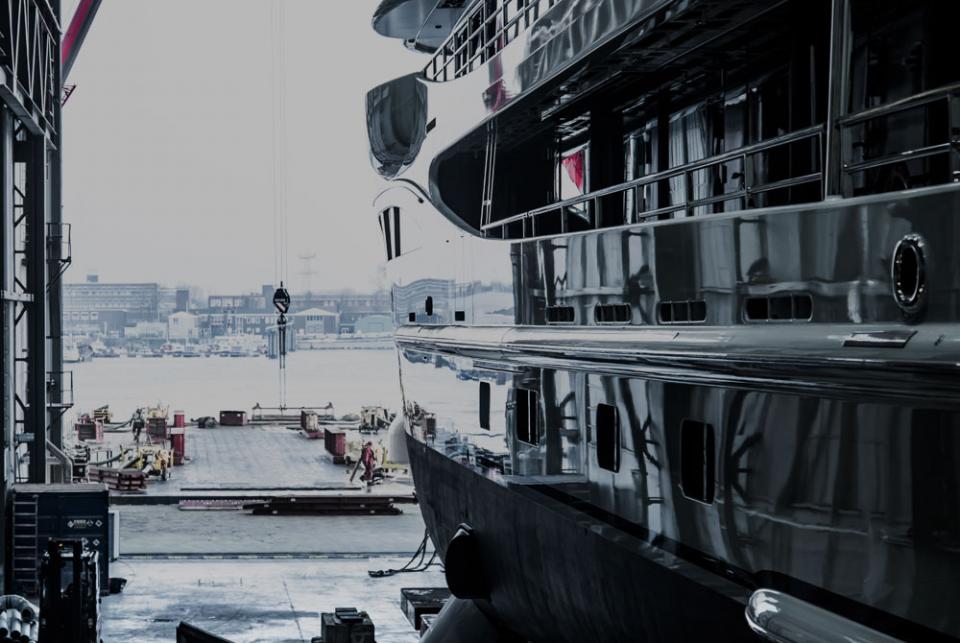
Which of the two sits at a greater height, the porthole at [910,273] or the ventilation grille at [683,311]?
the porthole at [910,273]

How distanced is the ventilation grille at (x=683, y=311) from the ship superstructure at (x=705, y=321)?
0.01 metres

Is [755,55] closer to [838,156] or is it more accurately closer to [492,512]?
[838,156]

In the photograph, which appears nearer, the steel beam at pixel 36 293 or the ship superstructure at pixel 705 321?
the ship superstructure at pixel 705 321

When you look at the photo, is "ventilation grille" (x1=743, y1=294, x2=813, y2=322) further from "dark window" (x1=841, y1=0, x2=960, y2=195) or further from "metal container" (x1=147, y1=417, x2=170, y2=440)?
"metal container" (x1=147, y1=417, x2=170, y2=440)

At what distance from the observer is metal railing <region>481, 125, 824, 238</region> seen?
3.55 meters

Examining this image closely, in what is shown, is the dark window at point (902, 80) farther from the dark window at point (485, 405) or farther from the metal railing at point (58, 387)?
the metal railing at point (58, 387)

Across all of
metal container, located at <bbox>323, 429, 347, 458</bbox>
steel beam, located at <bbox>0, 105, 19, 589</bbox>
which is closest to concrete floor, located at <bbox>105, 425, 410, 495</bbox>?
metal container, located at <bbox>323, 429, 347, 458</bbox>

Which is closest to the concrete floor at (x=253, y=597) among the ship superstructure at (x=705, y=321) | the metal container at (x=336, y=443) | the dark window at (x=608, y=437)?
the ship superstructure at (x=705, y=321)

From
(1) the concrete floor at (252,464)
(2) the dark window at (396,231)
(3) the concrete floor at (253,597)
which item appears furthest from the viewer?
(1) the concrete floor at (252,464)

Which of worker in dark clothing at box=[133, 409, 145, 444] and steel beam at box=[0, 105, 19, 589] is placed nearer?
steel beam at box=[0, 105, 19, 589]

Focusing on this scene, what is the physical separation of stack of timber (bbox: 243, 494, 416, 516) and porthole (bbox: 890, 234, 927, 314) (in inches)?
778

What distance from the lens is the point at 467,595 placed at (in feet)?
22.5

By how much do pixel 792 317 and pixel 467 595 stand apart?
13.5 ft

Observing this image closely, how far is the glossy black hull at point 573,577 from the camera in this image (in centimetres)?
390
